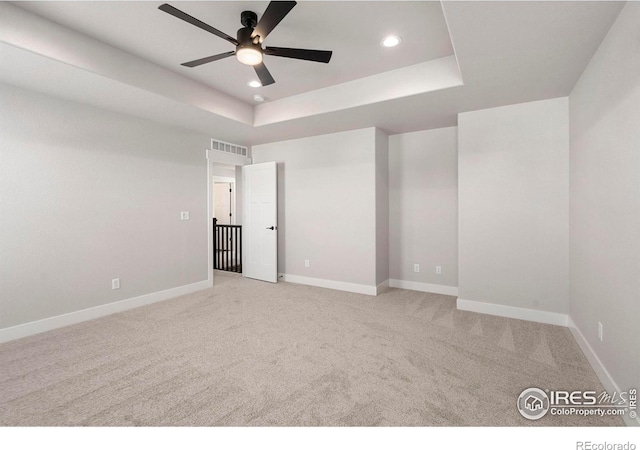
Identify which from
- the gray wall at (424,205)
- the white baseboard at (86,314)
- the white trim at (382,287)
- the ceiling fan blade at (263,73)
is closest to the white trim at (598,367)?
the gray wall at (424,205)

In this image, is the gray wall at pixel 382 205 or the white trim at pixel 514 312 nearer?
the white trim at pixel 514 312

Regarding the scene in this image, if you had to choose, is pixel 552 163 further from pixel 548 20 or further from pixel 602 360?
pixel 602 360

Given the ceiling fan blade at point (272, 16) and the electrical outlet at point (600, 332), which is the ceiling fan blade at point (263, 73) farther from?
the electrical outlet at point (600, 332)

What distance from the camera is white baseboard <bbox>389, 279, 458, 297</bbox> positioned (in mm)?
4281

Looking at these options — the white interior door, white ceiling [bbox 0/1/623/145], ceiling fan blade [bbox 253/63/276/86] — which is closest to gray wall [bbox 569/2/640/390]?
white ceiling [bbox 0/1/623/145]

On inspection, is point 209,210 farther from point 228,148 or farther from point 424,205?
point 424,205

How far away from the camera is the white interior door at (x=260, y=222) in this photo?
507cm

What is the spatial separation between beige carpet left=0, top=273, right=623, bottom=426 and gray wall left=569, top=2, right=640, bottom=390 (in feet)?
1.34

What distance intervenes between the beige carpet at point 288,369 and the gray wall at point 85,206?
0.48m

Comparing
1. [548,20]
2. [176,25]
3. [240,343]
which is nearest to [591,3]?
[548,20]

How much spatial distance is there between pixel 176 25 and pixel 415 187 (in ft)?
11.9

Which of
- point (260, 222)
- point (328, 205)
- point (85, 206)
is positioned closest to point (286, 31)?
point (328, 205)

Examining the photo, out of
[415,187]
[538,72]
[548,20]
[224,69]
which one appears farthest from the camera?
[415,187]
